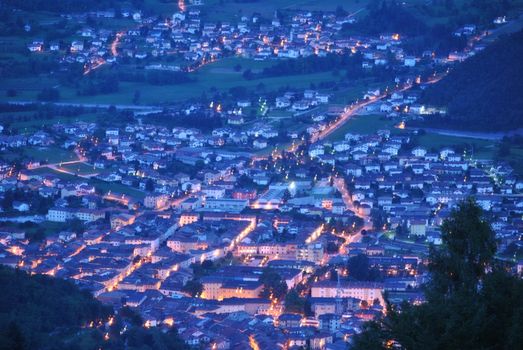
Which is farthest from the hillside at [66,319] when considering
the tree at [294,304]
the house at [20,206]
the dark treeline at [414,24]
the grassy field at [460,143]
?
the dark treeline at [414,24]

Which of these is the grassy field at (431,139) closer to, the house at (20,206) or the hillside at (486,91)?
the hillside at (486,91)

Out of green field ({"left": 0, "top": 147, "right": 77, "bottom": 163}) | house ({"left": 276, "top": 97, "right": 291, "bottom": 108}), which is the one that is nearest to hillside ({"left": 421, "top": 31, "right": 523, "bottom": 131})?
house ({"left": 276, "top": 97, "right": 291, "bottom": 108})

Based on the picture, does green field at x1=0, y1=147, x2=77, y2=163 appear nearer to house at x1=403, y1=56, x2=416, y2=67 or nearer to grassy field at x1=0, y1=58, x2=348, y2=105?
grassy field at x1=0, y1=58, x2=348, y2=105

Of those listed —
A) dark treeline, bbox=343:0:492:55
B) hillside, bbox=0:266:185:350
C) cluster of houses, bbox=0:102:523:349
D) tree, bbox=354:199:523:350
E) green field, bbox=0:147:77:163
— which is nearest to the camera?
tree, bbox=354:199:523:350

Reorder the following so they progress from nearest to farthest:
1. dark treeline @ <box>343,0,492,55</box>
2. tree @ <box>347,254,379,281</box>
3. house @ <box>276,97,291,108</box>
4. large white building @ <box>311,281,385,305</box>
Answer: large white building @ <box>311,281,385,305</box>
tree @ <box>347,254,379,281</box>
house @ <box>276,97,291,108</box>
dark treeline @ <box>343,0,492,55</box>

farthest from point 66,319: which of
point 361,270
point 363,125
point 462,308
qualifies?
point 363,125

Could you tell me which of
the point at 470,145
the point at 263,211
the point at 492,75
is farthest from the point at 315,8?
the point at 263,211

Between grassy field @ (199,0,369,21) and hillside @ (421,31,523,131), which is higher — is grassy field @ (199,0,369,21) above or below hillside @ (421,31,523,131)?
above

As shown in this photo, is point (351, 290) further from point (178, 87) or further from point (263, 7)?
point (263, 7)
